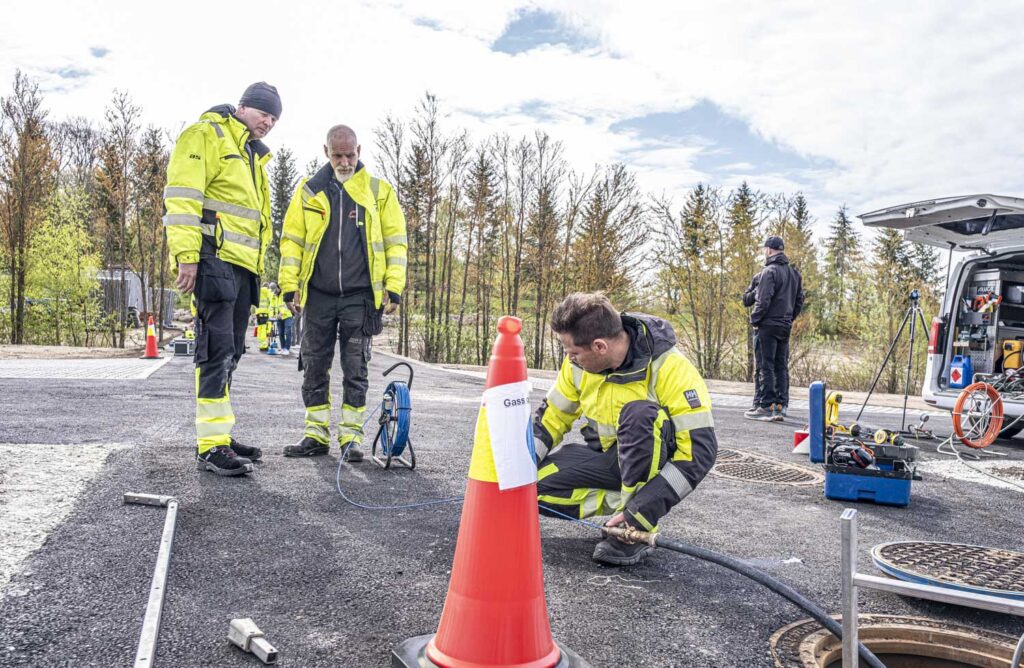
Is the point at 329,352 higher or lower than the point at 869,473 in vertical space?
higher

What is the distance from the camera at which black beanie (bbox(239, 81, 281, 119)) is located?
4.39 m

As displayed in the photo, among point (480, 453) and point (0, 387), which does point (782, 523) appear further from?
point (0, 387)

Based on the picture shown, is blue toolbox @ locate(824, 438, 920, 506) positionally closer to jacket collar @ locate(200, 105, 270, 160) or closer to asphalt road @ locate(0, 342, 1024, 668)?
asphalt road @ locate(0, 342, 1024, 668)

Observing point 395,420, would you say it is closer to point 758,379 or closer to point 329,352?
point 329,352

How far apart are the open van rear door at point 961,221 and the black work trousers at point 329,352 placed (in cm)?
539

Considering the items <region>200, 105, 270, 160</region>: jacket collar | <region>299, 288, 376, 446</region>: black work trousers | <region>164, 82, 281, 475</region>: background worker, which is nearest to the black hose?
<region>164, 82, 281, 475</region>: background worker

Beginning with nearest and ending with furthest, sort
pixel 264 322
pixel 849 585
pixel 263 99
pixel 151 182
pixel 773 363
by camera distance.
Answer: pixel 849 585 < pixel 263 99 < pixel 773 363 < pixel 264 322 < pixel 151 182

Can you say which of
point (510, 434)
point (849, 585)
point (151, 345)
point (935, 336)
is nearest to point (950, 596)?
point (849, 585)

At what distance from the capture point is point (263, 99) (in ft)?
14.5

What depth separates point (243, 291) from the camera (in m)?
4.39

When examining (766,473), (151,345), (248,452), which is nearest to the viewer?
(248,452)

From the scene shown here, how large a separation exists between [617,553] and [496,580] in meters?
1.11

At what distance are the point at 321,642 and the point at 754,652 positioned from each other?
1357 mm

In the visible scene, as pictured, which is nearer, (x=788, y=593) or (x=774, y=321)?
(x=788, y=593)
